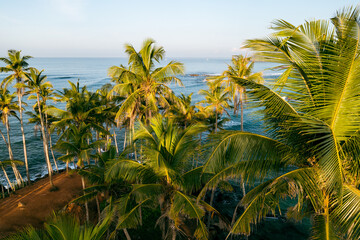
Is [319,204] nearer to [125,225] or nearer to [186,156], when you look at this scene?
[186,156]

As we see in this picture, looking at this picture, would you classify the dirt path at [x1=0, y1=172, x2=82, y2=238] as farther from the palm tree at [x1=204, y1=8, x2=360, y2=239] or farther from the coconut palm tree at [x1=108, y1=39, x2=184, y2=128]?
the palm tree at [x1=204, y1=8, x2=360, y2=239]

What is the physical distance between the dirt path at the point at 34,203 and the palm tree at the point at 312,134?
13575 millimetres

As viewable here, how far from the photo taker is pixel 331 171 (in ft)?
12.3

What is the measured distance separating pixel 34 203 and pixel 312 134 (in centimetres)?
2028

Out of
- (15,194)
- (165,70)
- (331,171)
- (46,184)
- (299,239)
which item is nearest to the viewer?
(331,171)

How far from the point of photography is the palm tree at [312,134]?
3762 mm

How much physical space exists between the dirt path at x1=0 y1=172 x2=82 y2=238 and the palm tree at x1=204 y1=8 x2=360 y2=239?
1357cm

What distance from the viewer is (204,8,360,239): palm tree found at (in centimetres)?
376

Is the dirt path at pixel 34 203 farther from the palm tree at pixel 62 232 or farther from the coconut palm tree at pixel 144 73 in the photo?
the palm tree at pixel 62 232

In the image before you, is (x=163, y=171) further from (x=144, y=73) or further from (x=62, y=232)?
(x=144, y=73)

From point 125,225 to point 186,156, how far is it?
3.15 meters

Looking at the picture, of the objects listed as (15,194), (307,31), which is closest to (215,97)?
(307,31)

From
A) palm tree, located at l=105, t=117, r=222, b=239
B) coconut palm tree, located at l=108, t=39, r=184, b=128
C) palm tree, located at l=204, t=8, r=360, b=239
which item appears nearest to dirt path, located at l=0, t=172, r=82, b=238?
coconut palm tree, located at l=108, t=39, r=184, b=128

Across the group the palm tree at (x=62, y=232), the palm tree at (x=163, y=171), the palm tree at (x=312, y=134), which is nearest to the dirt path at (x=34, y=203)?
the palm tree at (x=163, y=171)
